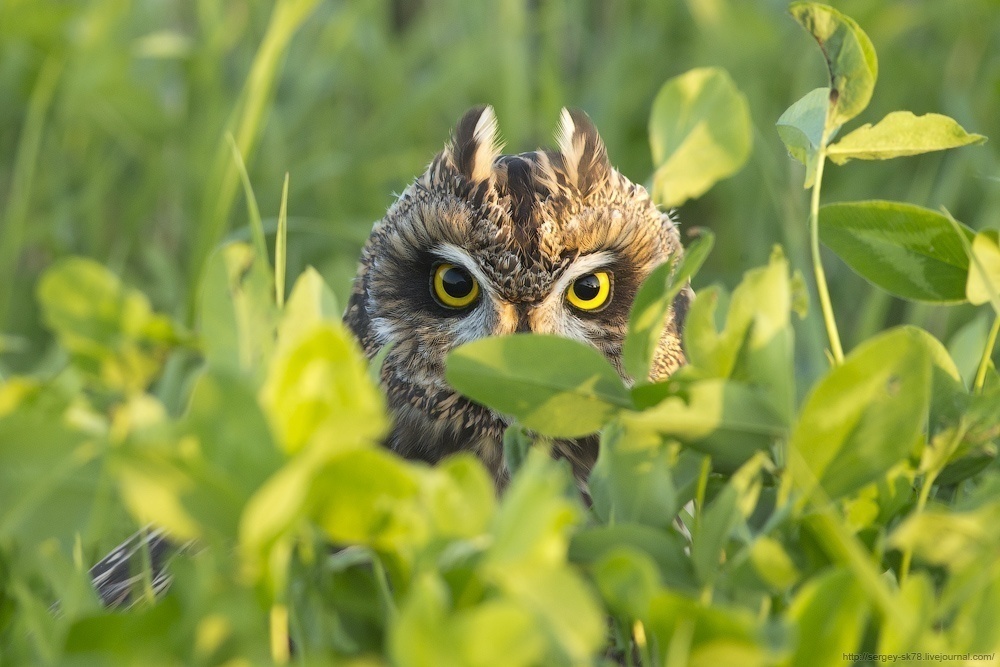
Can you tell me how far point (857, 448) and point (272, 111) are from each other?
2756 millimetres

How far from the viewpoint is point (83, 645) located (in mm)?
814

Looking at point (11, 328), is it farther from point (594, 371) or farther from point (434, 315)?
point (594, 371)

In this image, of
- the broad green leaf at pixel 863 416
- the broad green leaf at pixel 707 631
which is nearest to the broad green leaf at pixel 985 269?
the broad green leaf at pixel 863 416

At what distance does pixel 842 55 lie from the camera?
1.14 meters

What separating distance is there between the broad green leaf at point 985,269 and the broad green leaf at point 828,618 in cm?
39

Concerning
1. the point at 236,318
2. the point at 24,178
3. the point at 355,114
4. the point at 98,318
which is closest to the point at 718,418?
the point at 236,318

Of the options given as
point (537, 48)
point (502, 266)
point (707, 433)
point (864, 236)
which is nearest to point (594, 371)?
point (707, 433)

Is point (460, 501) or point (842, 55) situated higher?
point (842, 55)

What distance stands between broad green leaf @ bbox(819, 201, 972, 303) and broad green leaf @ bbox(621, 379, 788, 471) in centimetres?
34

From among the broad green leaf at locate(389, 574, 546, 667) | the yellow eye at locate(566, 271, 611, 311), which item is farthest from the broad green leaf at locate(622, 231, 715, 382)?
the yellow eye at locate(566, 271, 611, 311)

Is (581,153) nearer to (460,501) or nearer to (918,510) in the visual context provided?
(918,510)

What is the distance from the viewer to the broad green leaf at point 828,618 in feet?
2.70

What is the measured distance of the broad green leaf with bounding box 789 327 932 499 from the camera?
34.4 inches

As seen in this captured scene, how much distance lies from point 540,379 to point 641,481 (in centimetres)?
12
